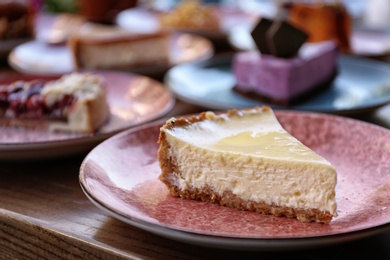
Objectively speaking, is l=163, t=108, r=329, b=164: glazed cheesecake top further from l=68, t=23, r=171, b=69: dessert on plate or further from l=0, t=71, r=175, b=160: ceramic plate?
l=68, t=23, r=171, b=69: dessert on plate

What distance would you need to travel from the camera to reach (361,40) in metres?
2.87

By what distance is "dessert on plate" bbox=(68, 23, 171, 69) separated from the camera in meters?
2.51

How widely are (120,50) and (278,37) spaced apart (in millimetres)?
816

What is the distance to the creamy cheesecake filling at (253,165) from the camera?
1.17m

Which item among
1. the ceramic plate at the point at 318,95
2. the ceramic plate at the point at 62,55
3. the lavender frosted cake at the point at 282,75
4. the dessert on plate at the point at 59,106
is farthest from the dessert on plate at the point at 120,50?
the dessert on plate at the point at 59,106

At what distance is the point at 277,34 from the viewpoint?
1.95 m

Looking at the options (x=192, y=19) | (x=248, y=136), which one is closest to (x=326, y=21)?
(x=192, y=19)

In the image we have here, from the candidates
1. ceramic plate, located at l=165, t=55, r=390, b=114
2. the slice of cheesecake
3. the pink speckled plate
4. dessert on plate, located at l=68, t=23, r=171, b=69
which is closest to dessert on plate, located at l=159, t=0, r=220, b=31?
dessert on plate, located at l=68, t=23, r=171, b=69

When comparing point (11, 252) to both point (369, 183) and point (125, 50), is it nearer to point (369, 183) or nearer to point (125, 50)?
point (369, 183)

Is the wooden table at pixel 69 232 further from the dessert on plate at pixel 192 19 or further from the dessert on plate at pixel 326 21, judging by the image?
the dessert on plate at pixel 192 19

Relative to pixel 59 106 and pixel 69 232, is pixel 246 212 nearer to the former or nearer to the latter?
pixel 69 232

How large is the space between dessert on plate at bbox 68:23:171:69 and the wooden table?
1.01 m

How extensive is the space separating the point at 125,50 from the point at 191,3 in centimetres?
80

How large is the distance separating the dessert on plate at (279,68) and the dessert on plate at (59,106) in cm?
49
